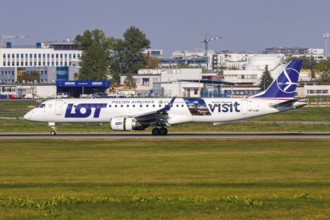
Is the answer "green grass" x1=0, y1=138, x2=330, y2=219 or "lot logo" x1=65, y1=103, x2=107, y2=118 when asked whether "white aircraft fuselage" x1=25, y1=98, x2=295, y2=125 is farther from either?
"green grass" x1=0, y1=138, x2=330, y2=219

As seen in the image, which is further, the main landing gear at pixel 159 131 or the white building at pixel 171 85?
the white building at pixel 171 85

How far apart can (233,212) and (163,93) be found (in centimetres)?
15258

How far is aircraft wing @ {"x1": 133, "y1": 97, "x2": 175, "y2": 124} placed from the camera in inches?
2591

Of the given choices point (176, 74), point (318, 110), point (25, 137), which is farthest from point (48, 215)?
point (176, 74)

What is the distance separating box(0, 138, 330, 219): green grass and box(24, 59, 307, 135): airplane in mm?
5519

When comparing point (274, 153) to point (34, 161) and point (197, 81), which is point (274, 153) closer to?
point (34, 161)

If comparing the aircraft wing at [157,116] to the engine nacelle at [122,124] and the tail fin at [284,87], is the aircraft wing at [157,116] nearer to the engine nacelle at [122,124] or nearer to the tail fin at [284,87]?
the engine nacelle at [122,124]

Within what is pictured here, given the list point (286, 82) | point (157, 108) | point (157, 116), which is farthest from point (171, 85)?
point (157, 116)

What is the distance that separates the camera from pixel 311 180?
36.2m

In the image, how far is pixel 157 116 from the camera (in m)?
66.3

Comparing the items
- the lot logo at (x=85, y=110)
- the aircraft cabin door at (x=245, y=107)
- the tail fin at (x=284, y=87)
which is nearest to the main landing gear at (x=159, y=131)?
the lot logo at (x=85, y=110)

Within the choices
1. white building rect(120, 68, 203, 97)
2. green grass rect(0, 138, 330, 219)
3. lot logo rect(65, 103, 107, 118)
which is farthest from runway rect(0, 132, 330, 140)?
white building rect(120, 68, 203, 97)

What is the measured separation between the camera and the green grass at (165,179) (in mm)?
25938

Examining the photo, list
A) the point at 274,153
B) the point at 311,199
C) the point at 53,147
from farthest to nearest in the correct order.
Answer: the point at 53,147 < the point at 274,153 < the point at 311,199
